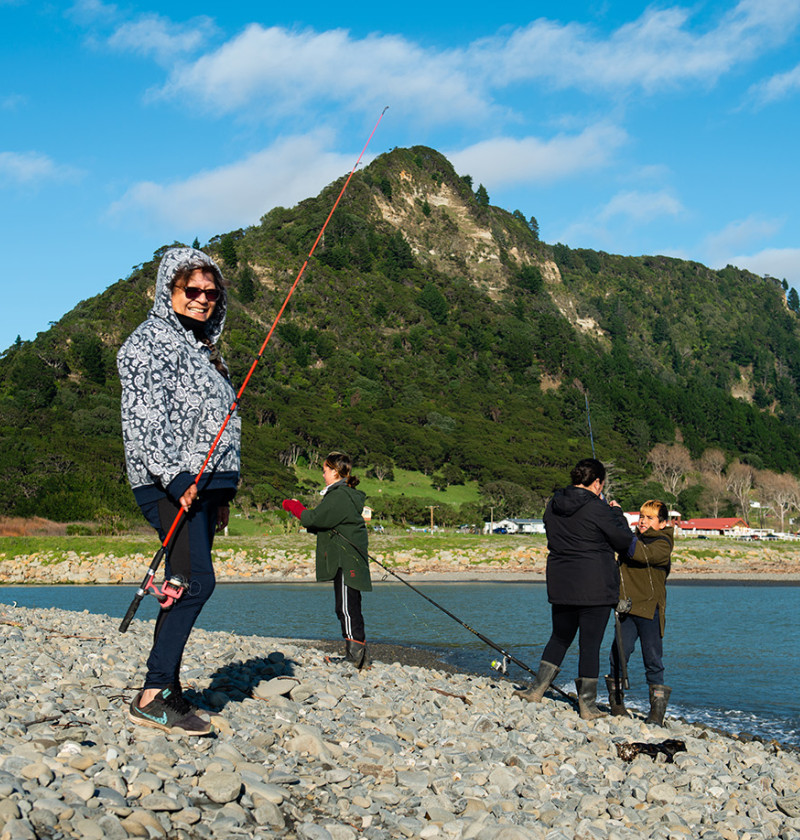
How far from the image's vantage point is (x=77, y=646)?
23.3ft

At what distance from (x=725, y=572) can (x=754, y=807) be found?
39.3 meters

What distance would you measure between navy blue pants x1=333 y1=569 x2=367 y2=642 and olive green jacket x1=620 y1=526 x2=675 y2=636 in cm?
229

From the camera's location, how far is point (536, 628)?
16.1 meters

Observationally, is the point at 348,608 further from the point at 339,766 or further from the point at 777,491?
the point at 777,491

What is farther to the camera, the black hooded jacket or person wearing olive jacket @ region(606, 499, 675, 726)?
person wearing olive jacket @ region(606, 499, 675, 726)

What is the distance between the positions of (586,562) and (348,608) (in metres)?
2.25

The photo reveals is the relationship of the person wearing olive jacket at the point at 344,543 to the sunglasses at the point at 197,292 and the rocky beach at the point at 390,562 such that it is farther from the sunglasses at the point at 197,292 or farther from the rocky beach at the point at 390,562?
the rocky beach at the point at 390,562

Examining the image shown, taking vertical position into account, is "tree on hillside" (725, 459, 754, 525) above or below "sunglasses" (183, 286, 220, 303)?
below

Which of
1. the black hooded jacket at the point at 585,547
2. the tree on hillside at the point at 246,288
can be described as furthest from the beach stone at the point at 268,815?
the tree on hillside at the point at 246,288

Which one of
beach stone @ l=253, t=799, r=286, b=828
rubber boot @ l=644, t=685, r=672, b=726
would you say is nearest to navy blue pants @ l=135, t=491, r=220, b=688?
beach stone @ l=253, t=799, r=286, b=828

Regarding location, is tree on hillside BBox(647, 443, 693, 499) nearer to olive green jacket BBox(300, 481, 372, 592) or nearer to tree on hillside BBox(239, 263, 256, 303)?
tree on hillside BBox(239, 263, 256, 303)

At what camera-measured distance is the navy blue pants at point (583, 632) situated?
6.38 metres

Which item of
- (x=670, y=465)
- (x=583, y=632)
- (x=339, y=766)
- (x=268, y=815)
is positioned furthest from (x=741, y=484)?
(x=268, y=815)

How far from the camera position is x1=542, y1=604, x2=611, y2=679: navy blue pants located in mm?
6383
